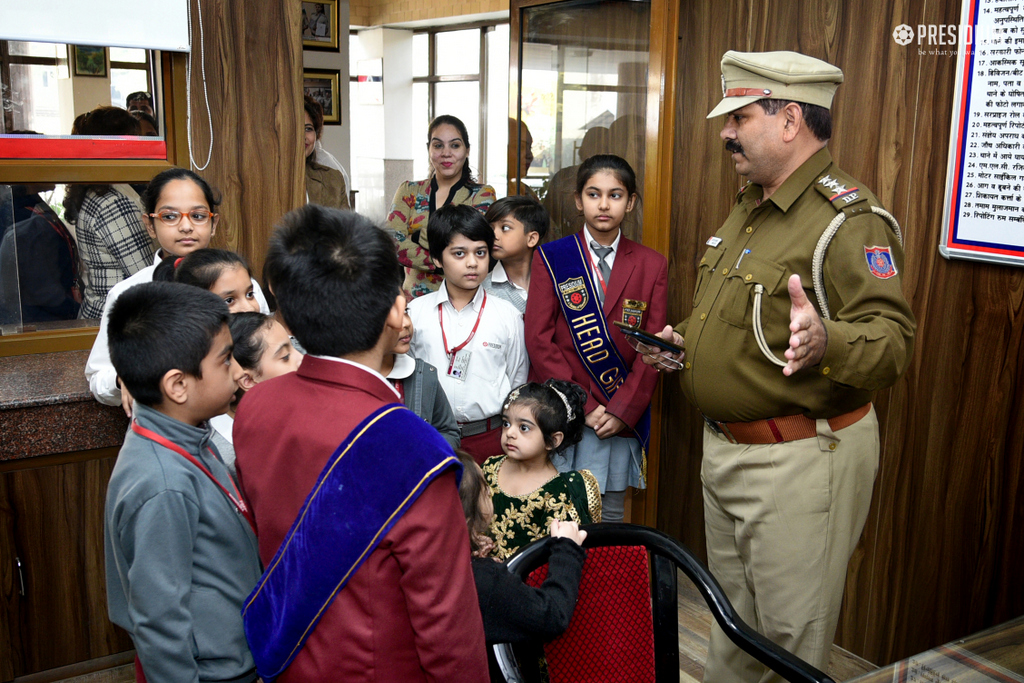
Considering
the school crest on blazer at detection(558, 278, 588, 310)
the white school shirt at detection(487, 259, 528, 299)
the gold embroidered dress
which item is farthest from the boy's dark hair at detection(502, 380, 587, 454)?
the white school shirt at detection(487, 259, 528, 299)

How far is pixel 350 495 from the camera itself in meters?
1.14

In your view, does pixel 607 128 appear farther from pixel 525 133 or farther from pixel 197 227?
pixel 197 227

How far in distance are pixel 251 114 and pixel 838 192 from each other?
207 cm

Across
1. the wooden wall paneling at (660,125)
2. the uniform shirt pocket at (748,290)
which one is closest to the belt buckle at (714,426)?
the uniform shirt pocket at (748,290)

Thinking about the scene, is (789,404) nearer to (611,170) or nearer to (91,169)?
(611,170)

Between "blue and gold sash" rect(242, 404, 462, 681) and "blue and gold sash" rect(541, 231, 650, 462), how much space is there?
5.18 ft

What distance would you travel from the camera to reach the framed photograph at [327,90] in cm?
846

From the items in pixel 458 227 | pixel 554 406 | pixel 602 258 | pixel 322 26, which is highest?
pixel 322 26

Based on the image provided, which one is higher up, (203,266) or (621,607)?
(203,266)

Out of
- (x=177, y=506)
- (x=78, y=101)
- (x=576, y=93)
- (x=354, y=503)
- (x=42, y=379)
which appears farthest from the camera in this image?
(x=576, y=93)

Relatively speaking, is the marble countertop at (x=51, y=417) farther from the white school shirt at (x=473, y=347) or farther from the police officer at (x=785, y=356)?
the police officer at (x=785, y=356)

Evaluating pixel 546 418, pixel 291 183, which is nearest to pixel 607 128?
pixel 291 183

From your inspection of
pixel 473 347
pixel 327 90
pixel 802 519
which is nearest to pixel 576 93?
pixel 473 347

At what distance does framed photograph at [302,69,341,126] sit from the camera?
8.46 meters
